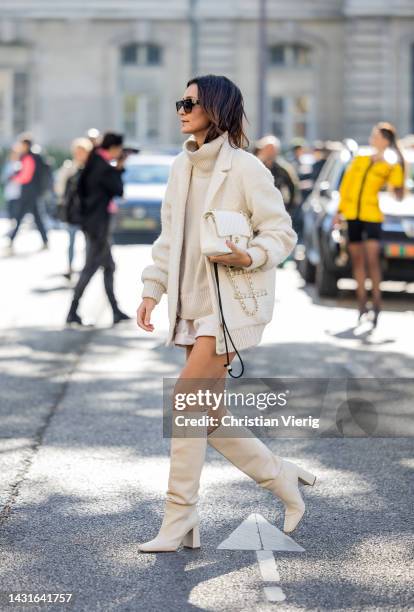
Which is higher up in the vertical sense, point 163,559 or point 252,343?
point 252,343

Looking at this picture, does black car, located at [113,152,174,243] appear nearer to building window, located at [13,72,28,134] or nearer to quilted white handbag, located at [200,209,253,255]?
building window, located at [13,72,28,134]

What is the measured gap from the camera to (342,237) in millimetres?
14641

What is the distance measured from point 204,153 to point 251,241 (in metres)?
0.36

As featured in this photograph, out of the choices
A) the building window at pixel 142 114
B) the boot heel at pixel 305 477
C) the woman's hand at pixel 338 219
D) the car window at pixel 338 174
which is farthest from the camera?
the building window at pixel 142 114

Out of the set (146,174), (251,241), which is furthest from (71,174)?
(146,174)

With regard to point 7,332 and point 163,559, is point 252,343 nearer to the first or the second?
point 163,559

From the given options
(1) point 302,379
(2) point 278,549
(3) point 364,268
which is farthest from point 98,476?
(3) point 364,268

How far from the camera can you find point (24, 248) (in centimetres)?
2408

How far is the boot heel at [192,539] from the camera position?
5.59 m

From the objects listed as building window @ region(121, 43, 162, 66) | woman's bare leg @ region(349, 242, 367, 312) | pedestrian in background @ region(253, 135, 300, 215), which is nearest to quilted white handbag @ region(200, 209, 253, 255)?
woman's bare leg @ region(349, 242, 367, 312)

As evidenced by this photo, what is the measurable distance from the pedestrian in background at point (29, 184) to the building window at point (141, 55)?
70.7ft

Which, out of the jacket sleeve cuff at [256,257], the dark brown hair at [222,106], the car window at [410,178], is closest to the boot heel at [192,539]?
the jacket sleeve cuff at [256,257]

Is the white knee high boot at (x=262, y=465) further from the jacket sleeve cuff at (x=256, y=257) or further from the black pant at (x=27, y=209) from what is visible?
the black pant at (x=27, y=209)

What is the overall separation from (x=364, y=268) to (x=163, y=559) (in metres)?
8.27
